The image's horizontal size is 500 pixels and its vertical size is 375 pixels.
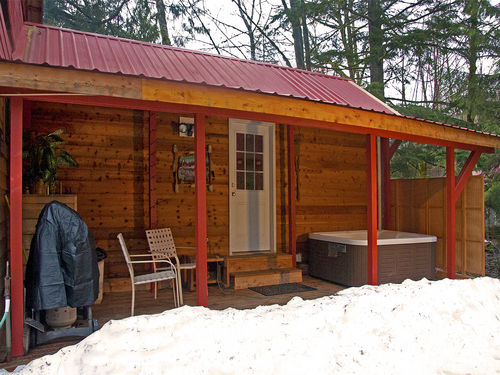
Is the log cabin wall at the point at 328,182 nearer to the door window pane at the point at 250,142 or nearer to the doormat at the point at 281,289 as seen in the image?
the door window pane at the point at 250,142

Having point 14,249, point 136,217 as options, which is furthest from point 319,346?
point 136,217

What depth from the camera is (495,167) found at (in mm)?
8031

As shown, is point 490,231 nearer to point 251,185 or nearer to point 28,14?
point 251,185

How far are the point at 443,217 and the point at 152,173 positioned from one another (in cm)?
433

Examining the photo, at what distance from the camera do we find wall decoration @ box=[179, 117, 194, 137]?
5.57 m

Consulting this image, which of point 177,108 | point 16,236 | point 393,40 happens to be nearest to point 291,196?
point 177,108

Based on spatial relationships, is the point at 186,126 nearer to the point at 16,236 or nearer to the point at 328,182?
the point at 328,182

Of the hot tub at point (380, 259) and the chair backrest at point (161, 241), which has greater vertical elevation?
the chair backrest at point (161, 241)

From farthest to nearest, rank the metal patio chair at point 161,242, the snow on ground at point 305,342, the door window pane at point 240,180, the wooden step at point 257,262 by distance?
the door window pane at point 240,180 < the wooden step at point 257,262 < the metal patio chair at point 161,242 < the snow on ground at point 305,342

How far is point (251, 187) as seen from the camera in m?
6.11

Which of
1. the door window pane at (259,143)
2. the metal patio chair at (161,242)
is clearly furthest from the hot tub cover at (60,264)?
the door window pane at (259,143)

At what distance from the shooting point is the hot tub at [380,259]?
17.3ft

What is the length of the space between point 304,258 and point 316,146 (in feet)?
6.05

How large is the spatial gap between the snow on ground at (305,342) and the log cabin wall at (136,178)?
220cm
